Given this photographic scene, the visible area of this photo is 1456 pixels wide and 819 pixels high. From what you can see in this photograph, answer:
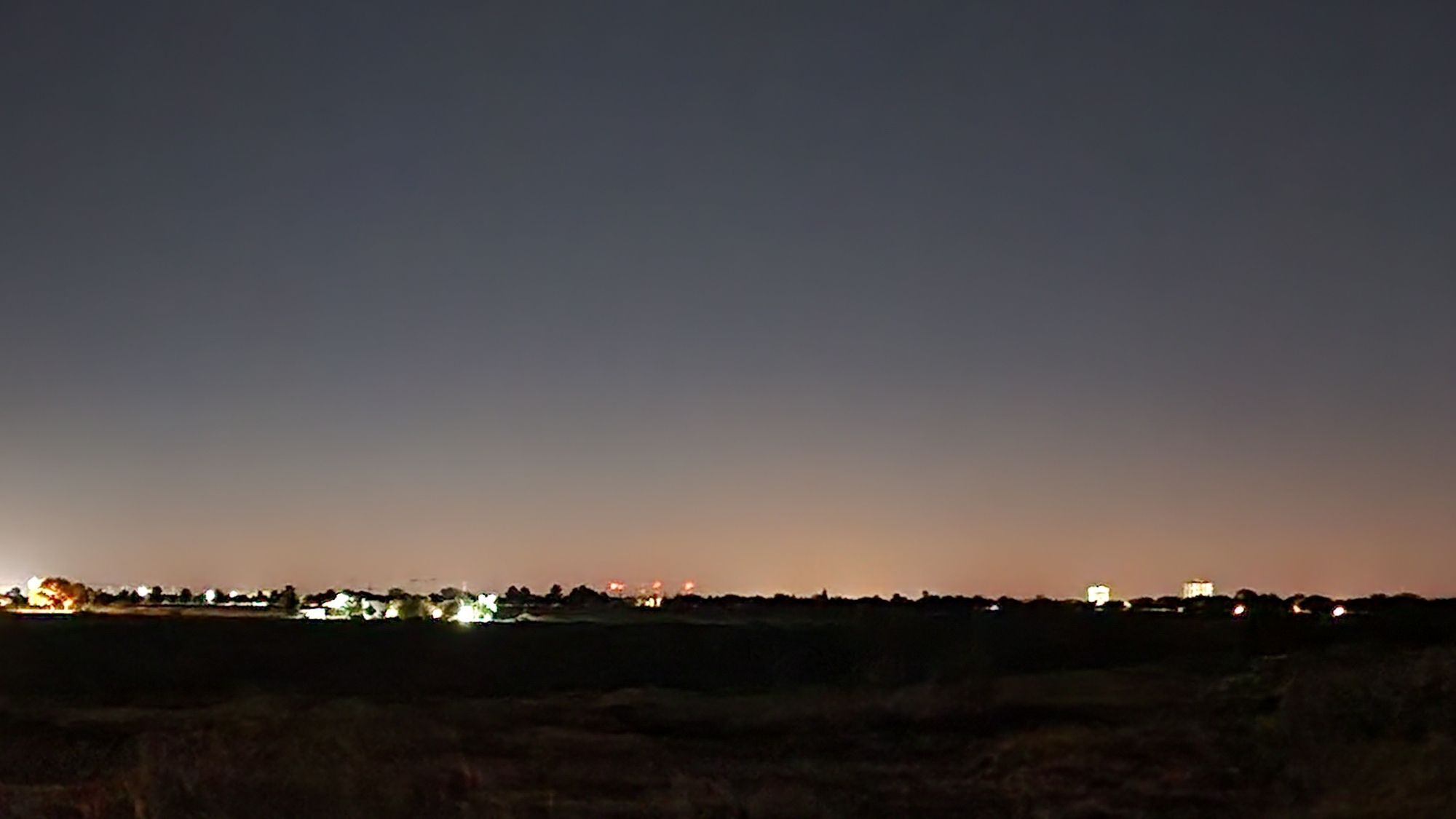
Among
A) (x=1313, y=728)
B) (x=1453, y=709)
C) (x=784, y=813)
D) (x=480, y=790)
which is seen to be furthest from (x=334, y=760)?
(x=1453, y=709)

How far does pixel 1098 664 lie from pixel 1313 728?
2261 cm

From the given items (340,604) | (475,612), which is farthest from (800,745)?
(340,604)

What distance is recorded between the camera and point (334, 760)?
24312 mm

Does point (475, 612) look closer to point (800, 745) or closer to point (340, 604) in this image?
point (340, 604)

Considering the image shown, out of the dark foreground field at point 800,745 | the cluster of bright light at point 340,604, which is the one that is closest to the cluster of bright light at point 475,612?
the cluster of bright light at point 340,604

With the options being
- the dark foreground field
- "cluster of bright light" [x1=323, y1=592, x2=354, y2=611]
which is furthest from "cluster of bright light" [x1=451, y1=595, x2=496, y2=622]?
the dark foreground field

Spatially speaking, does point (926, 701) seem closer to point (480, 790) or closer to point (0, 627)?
point (480, 790)

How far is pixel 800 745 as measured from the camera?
1054 inches

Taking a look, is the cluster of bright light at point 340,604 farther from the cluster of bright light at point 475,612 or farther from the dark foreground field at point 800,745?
the dark foreground field at point 800,745

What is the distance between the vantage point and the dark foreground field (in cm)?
2189

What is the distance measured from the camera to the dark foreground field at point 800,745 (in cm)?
2189

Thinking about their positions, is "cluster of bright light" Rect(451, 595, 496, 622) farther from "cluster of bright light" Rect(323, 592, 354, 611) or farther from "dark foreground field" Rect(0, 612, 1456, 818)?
"dark foreground field" Rect(0, 612, 1456, 818)

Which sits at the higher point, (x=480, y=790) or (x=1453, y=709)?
(x=1453, y=709)

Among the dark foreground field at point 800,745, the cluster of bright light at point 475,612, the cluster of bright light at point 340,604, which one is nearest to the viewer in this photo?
the dark foreground field at point 800,745
